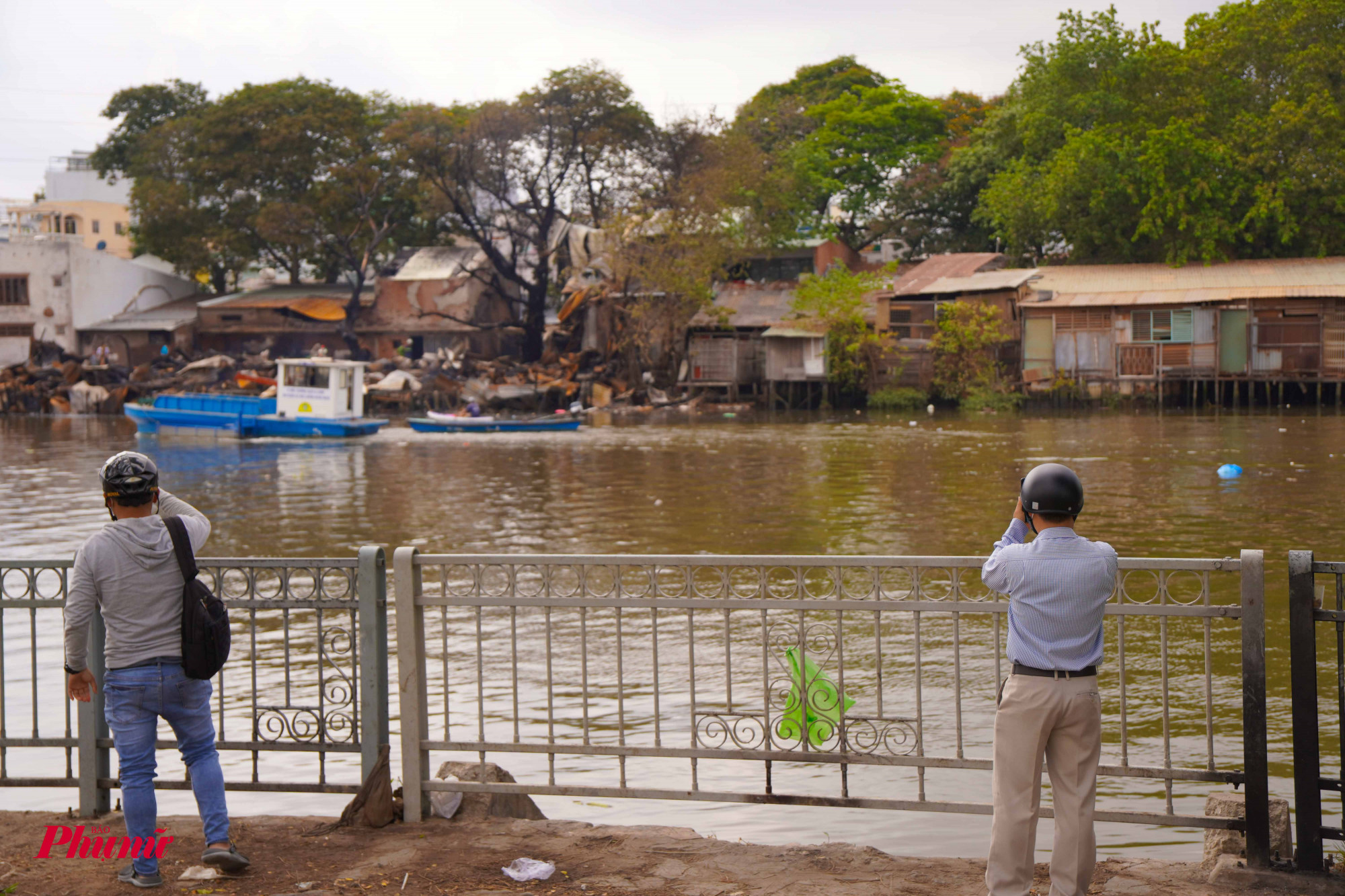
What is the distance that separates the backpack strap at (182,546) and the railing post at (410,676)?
81 centimetres

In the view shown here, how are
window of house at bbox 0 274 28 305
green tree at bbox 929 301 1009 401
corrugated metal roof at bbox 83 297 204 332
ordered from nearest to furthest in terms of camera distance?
green tree at bbox 929 301 1009 401 → window of house at bbox 0 274 28 305 → corrugated metal roof at bbox 83 297 204 332

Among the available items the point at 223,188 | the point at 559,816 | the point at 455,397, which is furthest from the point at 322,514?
the point at 223,188

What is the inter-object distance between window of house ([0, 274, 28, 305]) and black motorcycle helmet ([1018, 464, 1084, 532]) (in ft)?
203

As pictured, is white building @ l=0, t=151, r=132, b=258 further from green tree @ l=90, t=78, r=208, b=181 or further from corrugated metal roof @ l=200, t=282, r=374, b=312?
corrugated metal roof @ l=200, t=282, r=374, b=312

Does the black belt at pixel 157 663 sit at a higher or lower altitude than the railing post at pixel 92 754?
higher

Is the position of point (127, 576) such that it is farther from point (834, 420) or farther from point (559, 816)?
point (834, 420)

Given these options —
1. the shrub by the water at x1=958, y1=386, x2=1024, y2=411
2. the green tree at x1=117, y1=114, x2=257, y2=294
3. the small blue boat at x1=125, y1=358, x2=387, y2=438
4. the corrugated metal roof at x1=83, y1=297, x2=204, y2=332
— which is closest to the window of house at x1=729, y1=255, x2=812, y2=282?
the shrub by the water at x1=958, y1=386, x2=1024, y2=411

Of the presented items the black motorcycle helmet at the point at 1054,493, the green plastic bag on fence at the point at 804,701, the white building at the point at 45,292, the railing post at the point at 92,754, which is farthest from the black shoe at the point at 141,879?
the white building at the point at 45,292

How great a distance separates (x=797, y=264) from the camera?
5369 centimetres

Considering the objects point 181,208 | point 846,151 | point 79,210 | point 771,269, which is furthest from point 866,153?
point 79,210

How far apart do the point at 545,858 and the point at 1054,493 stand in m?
2.39

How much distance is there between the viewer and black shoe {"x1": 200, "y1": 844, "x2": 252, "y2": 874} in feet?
15.0

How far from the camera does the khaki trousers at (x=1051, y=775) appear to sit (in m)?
3.91

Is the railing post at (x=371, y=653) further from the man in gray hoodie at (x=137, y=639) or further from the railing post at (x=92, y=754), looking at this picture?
the railing post at (x=92, y=754)
